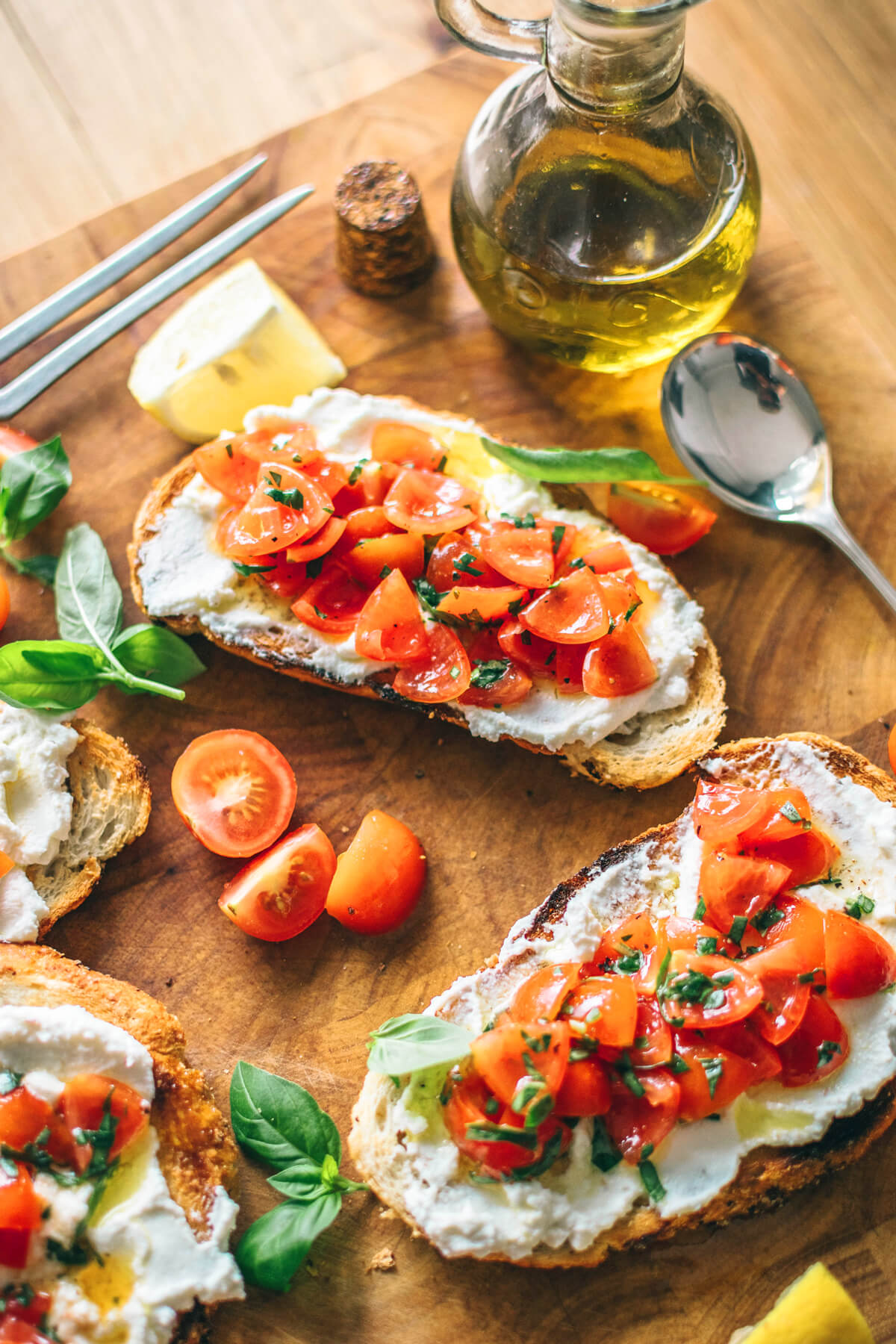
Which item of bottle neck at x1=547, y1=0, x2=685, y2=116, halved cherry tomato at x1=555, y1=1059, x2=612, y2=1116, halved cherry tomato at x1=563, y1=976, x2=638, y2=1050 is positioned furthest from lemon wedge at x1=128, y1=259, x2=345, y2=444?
halved cherry tomato at x1=555, y1=1059, x2=612, y2=1116

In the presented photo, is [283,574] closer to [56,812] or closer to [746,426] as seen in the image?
[56,812]

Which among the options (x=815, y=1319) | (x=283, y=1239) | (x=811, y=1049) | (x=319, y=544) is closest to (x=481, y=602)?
(x=319, y=544)

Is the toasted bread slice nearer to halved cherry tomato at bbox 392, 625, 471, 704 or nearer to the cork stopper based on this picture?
halved cherry tomato at bbox 392, 625, 471, 704

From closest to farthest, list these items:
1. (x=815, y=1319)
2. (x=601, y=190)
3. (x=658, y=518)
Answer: (x=815, y=1319)
(x=601, y=190)
(x=658, y=518)

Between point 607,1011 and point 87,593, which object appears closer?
point 607,1011

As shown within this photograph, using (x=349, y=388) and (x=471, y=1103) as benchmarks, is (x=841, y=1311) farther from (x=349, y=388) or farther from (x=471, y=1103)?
(x=349, y=388)

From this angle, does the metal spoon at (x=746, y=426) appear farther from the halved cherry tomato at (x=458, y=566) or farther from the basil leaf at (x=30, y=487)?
the basil leaf at (x=30, y=487)
